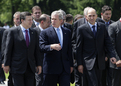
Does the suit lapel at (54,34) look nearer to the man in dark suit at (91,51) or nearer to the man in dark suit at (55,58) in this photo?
the man in dark suit at (55,58)

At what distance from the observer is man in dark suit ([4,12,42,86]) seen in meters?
6.79

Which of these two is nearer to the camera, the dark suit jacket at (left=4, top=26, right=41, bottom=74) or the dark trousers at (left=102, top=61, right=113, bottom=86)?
the dark suit jacket at (left=4, top=26, right=41, bottom=74)

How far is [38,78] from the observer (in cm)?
888

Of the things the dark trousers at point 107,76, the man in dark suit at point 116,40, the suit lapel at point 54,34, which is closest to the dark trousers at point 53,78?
the suit lapel at point 54,34

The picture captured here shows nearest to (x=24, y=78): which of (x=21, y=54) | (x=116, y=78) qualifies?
(x=21, y=54)

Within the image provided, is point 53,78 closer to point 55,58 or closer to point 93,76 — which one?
point 55,58

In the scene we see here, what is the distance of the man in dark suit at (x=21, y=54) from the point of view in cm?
679

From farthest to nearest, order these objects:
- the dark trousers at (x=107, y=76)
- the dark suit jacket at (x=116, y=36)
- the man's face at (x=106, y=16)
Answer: the man's face at (x=106, y=16) < the dark trousers at (x=107, y=76) < the dark suit jacket at (x=116, y=36)

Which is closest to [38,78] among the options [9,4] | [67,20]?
[67,20]

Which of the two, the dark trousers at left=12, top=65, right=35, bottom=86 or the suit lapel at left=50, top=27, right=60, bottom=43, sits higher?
the suit lapel at left=50, top=27, right=60, bottom=43

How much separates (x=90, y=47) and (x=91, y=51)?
0.33ft

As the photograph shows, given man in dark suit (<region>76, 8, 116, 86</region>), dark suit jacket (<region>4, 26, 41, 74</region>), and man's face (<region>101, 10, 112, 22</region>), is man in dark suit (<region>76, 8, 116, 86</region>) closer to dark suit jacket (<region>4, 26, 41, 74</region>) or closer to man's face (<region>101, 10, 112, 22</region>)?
dark suit jacket (<region>4, 26, 41, 74</region>)

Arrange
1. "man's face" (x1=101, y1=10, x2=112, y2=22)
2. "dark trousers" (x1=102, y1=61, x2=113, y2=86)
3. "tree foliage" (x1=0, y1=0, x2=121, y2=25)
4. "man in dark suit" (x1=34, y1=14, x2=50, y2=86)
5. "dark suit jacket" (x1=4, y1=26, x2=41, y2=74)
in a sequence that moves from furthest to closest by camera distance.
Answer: "tree foliage" (x1=0, y1=0, x2=121, y2=25)
"man's face" (x1=101, y1=10, x2=112, y2=22)
"dark trousers" (x1=102, y1=61, x2=113, y2=86)
"man in dark suit" (x1=34, y1=14, x2=50, y2=86)
"dark suit jacket" (x1=4, y1=26, x2=41, y2=74)

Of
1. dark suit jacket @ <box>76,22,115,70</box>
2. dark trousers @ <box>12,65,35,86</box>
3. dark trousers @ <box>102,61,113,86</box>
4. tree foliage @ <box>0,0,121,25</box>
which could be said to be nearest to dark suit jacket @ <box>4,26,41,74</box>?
dark trousers @ <box>12,65,35,86</box>
